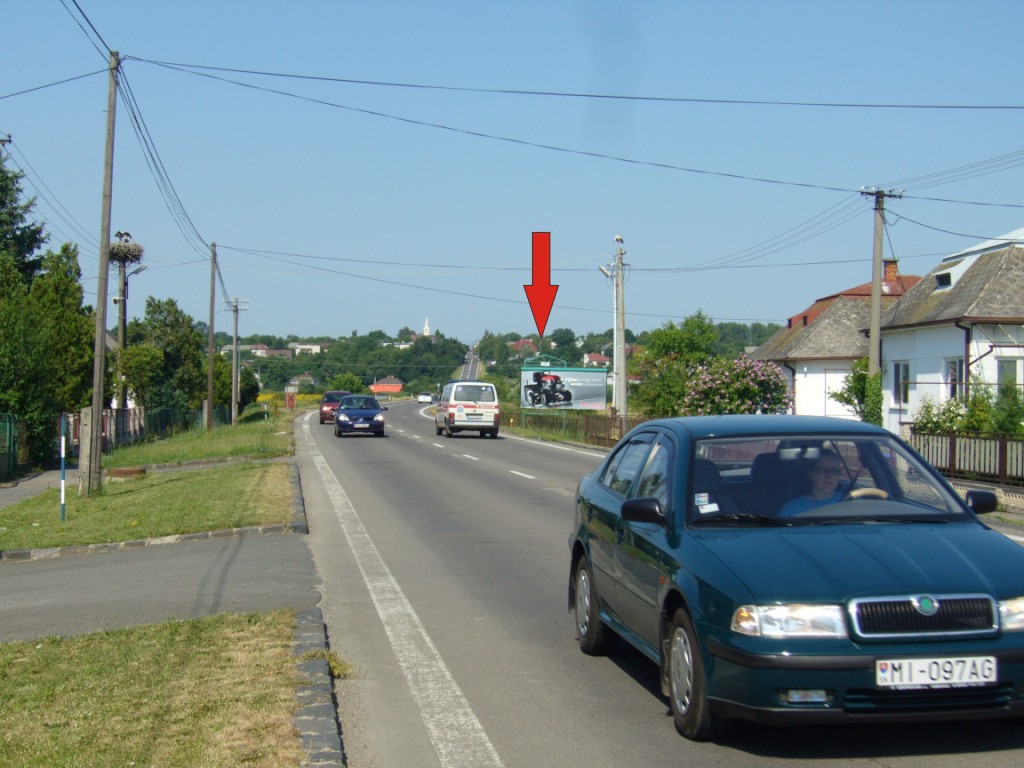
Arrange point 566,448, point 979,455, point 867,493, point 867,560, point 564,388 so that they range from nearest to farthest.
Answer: point 867,560 → point 867,493 → point 979,455 → point 566,448 → point 564,388

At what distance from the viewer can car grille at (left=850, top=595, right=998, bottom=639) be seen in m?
4.64

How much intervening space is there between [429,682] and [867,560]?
279 centimetres

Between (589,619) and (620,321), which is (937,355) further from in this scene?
(589,619)

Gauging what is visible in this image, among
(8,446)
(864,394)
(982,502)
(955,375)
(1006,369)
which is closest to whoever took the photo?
(982,502)

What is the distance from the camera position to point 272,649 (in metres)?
7.12

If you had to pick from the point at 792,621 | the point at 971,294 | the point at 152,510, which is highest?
the point at 971,294

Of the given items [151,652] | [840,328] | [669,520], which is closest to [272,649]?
[151,652]

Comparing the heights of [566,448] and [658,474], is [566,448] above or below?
below

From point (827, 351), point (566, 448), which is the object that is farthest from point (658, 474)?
point (827, 351)

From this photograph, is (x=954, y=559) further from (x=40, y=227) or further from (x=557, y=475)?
(x=40, y=227)

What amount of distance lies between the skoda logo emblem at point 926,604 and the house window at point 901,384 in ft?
110

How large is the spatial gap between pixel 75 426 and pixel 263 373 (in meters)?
133

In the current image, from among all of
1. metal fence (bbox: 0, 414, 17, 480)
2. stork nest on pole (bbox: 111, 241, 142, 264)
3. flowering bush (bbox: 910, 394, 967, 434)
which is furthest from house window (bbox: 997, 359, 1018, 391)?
stork nest on pole (bbox: 111, 241, 142, 264)

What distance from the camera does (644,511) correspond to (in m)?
5.75
